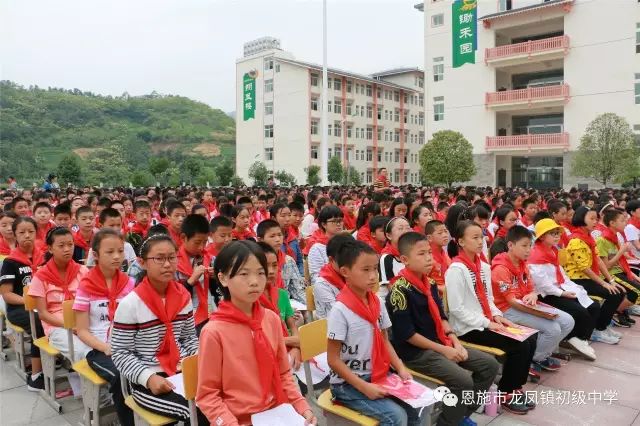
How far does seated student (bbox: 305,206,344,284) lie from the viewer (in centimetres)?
453

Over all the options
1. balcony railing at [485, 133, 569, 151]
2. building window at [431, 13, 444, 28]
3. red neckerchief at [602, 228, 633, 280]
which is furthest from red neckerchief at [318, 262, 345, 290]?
building window at [431, 13, 444, 28]

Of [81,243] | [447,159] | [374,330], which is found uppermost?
[447,159]

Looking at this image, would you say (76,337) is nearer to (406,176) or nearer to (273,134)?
(273,134)

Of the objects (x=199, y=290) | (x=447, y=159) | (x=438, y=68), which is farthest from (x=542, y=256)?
(x=438, y=68)

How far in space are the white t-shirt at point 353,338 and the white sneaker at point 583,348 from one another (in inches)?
103

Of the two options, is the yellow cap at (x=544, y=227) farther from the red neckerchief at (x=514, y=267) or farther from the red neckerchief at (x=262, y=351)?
the red neckerchief at (x=262, y=351)

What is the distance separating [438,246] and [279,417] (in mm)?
2346

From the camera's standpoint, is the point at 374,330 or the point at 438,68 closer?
the point at 374,330

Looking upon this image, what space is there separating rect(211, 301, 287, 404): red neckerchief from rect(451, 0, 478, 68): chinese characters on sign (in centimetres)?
2598

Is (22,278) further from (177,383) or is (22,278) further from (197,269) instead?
(177,383)

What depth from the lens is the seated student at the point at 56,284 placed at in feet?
10.5

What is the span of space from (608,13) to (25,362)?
25695mm

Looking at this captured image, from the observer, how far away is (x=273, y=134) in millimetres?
38344

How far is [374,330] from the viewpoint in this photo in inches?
96.8
